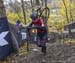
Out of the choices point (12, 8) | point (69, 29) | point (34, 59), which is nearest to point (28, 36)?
point (34, 59)

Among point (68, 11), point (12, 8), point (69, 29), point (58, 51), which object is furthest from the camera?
point (12, 8)

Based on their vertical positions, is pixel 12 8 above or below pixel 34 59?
below

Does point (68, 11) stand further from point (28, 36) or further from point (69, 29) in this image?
point (28, 36)

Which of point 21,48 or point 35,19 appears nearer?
point 35,19

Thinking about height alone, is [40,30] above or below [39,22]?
below

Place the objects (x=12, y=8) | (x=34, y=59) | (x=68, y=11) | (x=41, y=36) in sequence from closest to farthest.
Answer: (x=34, y=59)
(x=41, y=36)
(x=68, y=11)
(x=12, y=8)

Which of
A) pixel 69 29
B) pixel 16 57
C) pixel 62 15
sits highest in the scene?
pixel 16 57

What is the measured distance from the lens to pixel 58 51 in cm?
967

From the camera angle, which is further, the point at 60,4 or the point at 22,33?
the point at 60,4

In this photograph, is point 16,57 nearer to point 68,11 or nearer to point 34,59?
point 34,59

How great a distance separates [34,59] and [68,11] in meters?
23.4

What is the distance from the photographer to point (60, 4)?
3294 cm

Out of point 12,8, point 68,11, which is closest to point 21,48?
point 68,11

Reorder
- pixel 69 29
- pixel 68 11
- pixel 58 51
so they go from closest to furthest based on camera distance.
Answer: pixel 58 51 → pixel 69 29 → pixel 68 11
